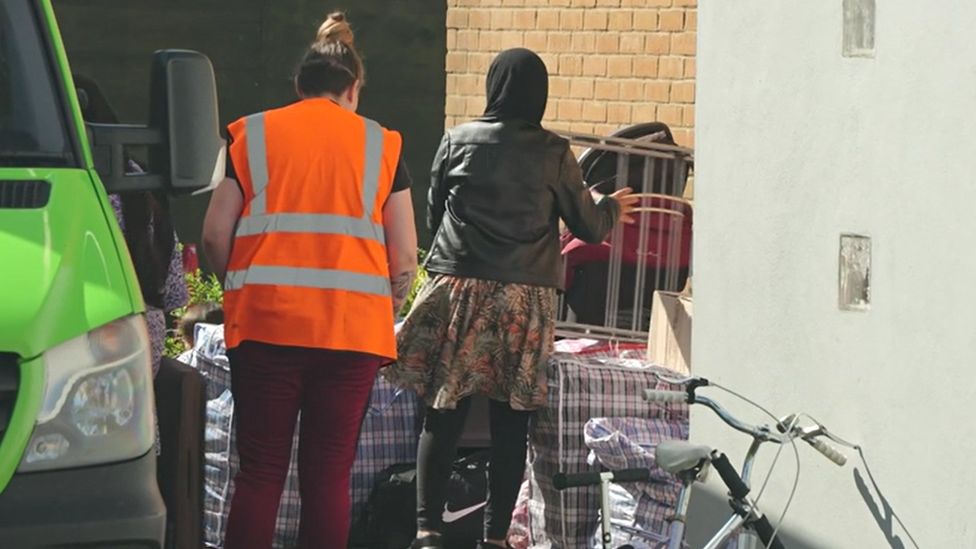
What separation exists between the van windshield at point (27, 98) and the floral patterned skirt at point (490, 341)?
9.12 ft

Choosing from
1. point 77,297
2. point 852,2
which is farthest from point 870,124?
point 77,297

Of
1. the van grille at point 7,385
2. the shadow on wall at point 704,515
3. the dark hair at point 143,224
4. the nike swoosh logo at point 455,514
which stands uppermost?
the dark hair at point 143,224

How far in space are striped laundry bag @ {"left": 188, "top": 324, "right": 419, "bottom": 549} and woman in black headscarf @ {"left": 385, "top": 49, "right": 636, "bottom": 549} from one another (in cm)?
34

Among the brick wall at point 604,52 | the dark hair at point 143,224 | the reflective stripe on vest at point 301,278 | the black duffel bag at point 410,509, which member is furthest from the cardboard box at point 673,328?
the brick wall at point 604,52

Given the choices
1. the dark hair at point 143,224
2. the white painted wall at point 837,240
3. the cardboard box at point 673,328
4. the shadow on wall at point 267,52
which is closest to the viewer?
the white painted wall at point 837,240

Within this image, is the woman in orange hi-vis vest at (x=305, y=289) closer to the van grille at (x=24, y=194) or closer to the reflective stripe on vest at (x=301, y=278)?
the reflective stripe on vest at (x=301, y=278)

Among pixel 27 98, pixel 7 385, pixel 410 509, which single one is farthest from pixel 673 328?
pixel 7 385

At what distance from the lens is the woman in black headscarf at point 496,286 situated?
7773 mm

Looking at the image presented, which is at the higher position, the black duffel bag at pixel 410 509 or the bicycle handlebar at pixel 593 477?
the bicycle handlebar at pixel 593 477

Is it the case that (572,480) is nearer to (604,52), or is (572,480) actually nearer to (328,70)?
(328,70)

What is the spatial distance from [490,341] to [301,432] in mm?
1079

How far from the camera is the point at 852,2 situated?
641cm

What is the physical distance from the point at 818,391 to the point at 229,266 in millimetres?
1882

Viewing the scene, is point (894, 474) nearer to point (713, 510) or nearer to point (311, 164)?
point (713, 510)
